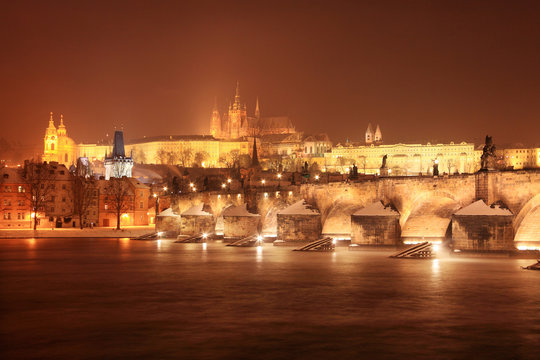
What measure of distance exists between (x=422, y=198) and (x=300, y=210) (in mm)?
11964

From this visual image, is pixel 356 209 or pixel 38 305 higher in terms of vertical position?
pixel 356 209

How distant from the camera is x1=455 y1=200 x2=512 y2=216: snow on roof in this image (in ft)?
136

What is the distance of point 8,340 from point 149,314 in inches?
210

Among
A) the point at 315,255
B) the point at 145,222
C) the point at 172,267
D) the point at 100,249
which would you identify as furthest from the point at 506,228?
the point at 145,222

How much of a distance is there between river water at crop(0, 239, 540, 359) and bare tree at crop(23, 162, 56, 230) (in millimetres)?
50233

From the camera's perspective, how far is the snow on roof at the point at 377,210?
4928 cm

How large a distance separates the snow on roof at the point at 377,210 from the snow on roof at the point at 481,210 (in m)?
7.04

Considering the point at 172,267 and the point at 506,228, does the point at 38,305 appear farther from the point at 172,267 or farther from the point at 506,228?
the point at 506,228

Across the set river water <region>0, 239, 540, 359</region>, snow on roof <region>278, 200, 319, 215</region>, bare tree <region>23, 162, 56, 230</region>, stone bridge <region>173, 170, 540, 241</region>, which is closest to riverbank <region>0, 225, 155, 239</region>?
bare tree <region>23, 162, 56, 230</region>

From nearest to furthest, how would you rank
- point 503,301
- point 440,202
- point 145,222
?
point 503,301 < point 440,202 < point 145,222

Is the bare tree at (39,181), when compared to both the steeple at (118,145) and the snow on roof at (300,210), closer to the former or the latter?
the snow on roof at (300,210)

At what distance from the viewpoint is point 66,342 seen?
19719 mm

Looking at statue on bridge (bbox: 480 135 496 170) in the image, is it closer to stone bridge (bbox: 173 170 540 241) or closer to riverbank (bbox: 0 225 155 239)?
stone bridge (bbox: 173 170 540 241)

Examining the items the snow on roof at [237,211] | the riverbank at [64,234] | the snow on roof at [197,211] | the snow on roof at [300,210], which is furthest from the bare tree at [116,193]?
the snow on roof at [300,210]
